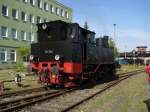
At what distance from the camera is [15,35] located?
48844mm

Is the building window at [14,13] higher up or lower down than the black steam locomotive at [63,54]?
higher up

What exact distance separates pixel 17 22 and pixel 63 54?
1310 inches

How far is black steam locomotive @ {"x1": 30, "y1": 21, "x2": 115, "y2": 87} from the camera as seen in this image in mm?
17109

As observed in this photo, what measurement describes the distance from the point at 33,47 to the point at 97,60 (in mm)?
4322

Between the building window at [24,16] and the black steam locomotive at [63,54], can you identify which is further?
the building window at [24,16]

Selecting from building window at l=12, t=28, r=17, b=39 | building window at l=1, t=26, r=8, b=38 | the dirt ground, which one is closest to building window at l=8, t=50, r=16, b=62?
building window at l=12, t=28, r=17, b=39

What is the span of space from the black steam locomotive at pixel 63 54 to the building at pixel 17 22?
26.4 metres

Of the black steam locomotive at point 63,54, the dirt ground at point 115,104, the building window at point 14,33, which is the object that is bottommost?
the dirt ground at point 115,104

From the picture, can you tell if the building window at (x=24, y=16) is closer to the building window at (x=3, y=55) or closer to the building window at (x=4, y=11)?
the building window at (x=4, y=11)

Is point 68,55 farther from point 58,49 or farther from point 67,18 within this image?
point 67,18

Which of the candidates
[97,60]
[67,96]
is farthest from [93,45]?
[67,96]

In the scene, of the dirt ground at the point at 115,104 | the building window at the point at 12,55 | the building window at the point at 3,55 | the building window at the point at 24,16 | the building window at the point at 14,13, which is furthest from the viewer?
the building window at the point at 24,16

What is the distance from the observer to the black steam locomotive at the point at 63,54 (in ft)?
Answer: 56.1

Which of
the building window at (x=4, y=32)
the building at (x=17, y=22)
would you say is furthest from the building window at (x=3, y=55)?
the building window at (x=4, y=32)
